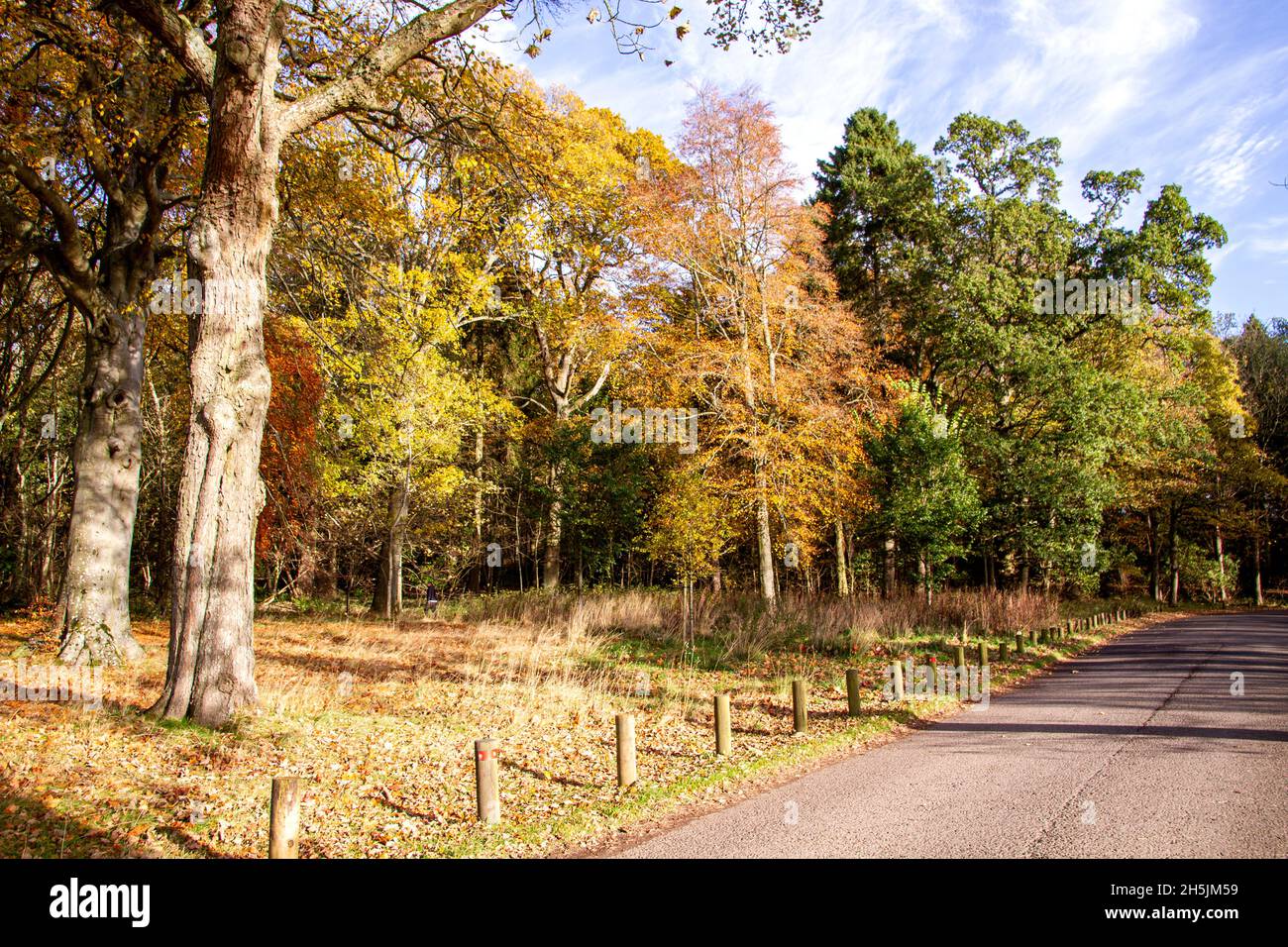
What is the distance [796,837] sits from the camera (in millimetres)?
5770

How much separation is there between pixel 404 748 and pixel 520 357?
25795 millimetres

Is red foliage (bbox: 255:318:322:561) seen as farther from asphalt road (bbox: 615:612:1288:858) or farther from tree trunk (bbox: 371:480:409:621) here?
asphalt road (bbox: 615:612:1288:858)

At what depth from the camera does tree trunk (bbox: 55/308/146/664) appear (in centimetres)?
1076

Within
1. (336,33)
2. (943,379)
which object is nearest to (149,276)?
(336,33)

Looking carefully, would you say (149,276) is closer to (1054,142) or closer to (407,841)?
(407,841)

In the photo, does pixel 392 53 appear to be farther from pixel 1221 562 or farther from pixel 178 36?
pixel 1221 562

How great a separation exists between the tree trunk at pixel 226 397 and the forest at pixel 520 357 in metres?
0.04

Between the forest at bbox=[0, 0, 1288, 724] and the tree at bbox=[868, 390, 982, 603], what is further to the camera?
the tree at bbox=[868, 390, 982, 603]

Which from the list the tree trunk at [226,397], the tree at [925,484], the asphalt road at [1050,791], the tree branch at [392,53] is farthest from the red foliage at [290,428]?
the tree at [925,484]

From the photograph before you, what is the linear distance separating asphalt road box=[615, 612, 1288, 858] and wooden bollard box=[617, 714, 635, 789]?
1.10m

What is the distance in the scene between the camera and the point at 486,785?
21.0ft

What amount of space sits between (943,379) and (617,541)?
16.2 metres

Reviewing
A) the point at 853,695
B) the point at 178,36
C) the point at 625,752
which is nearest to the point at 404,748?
the point at 625,752

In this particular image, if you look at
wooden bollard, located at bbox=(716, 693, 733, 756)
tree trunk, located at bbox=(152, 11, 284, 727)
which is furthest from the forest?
wooden bollard, located at bbox=(716, 693, 733, 756)
